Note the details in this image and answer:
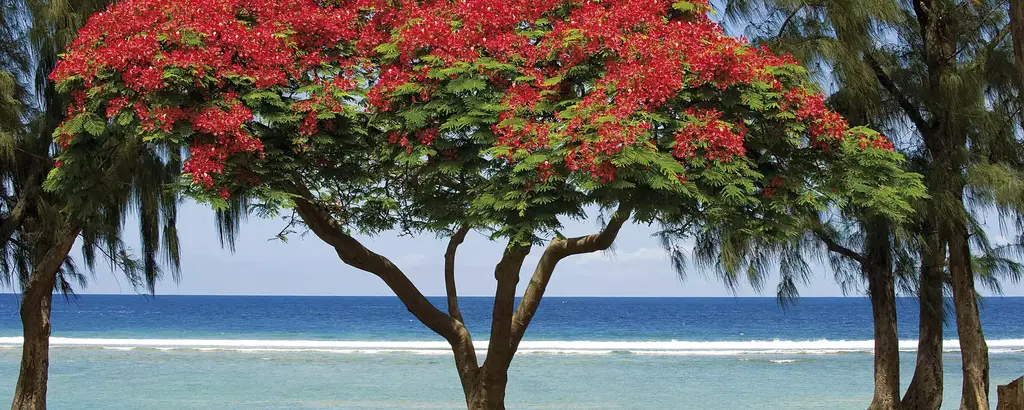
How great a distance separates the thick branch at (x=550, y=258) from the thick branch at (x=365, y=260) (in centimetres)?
74

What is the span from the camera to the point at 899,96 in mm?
10992

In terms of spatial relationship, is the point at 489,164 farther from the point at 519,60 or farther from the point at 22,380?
the point at 22,380

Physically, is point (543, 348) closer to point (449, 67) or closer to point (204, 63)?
point (449, 67)

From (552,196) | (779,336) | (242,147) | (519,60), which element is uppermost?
(519,60)

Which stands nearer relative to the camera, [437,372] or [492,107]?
[492,107]

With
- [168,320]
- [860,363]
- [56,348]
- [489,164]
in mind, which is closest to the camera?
[489,164]

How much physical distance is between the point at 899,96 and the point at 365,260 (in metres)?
6.19

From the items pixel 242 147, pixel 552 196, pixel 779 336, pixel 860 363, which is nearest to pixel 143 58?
pixel 242 147

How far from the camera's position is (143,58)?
24.0ft

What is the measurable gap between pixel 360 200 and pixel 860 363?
62.4 ft

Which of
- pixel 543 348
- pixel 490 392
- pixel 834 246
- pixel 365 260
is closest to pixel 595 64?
pixel 365 260

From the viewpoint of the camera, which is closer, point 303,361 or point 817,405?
point 817,405

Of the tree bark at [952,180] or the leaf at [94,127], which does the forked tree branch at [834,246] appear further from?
the leaf at [94,127]

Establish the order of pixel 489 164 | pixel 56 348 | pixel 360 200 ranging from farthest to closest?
pixel 56 348, pixel 360 200, pixel 489 164
